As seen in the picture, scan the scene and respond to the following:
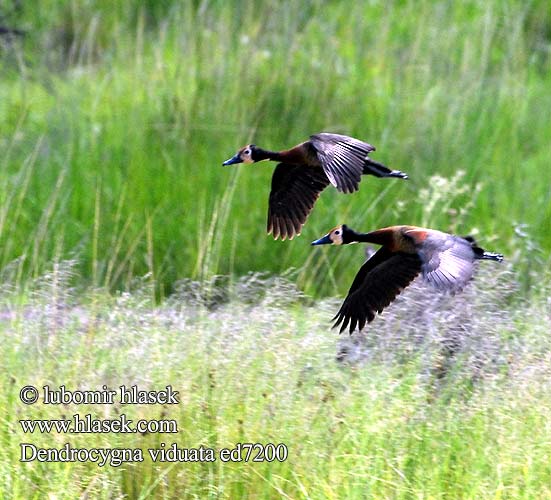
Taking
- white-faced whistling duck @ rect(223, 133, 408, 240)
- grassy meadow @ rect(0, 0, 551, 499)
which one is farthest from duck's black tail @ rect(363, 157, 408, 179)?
grassy meadow @ rect(0, 0, 551, 499)

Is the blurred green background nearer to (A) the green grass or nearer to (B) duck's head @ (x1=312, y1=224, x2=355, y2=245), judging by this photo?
(A) the green grass

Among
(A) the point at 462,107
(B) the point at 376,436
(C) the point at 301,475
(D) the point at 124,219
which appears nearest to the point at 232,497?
(C) the point at 301,475

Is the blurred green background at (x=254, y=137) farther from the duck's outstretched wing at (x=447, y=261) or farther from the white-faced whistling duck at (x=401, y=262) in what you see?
the duck's outstretched wing at (x=447, y=261)

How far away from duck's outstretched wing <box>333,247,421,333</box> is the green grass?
27 cm

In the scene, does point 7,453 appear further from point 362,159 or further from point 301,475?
point 362,159

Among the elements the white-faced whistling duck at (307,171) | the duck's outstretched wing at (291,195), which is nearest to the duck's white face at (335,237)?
the white-faced whistling duck at (307,171)

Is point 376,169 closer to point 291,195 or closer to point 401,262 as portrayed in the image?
point 401,262

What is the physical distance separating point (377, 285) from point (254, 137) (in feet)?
8.11

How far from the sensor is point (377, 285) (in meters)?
3.14

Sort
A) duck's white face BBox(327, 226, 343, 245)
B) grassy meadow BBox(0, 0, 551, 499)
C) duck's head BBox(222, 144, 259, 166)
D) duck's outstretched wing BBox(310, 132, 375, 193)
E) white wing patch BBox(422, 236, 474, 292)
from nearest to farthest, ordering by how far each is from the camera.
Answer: white wing patch BBox(422, 236, 474, 292) < duck's outstretched wing BBox(310, 132, 375, 193) < duck's white face BBox(327, 226, 343, 245) < duck's head BBox(222, 144, 259, 166) < grassy meadow BBox(0, 0, 551, 499)

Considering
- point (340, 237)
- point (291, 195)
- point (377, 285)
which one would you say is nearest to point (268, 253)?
point (291, 195)

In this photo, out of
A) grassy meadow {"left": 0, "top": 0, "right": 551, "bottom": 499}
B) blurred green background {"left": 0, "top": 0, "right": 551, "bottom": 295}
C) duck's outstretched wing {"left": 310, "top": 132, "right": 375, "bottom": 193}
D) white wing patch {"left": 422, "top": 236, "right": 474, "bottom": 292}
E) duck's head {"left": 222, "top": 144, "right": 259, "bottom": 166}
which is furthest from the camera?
blurred green background {"left": 0, "top": 0, "right": 551, "bottom": 295}

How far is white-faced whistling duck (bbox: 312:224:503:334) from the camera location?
8.70 ft

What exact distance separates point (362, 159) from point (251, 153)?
339 mm
